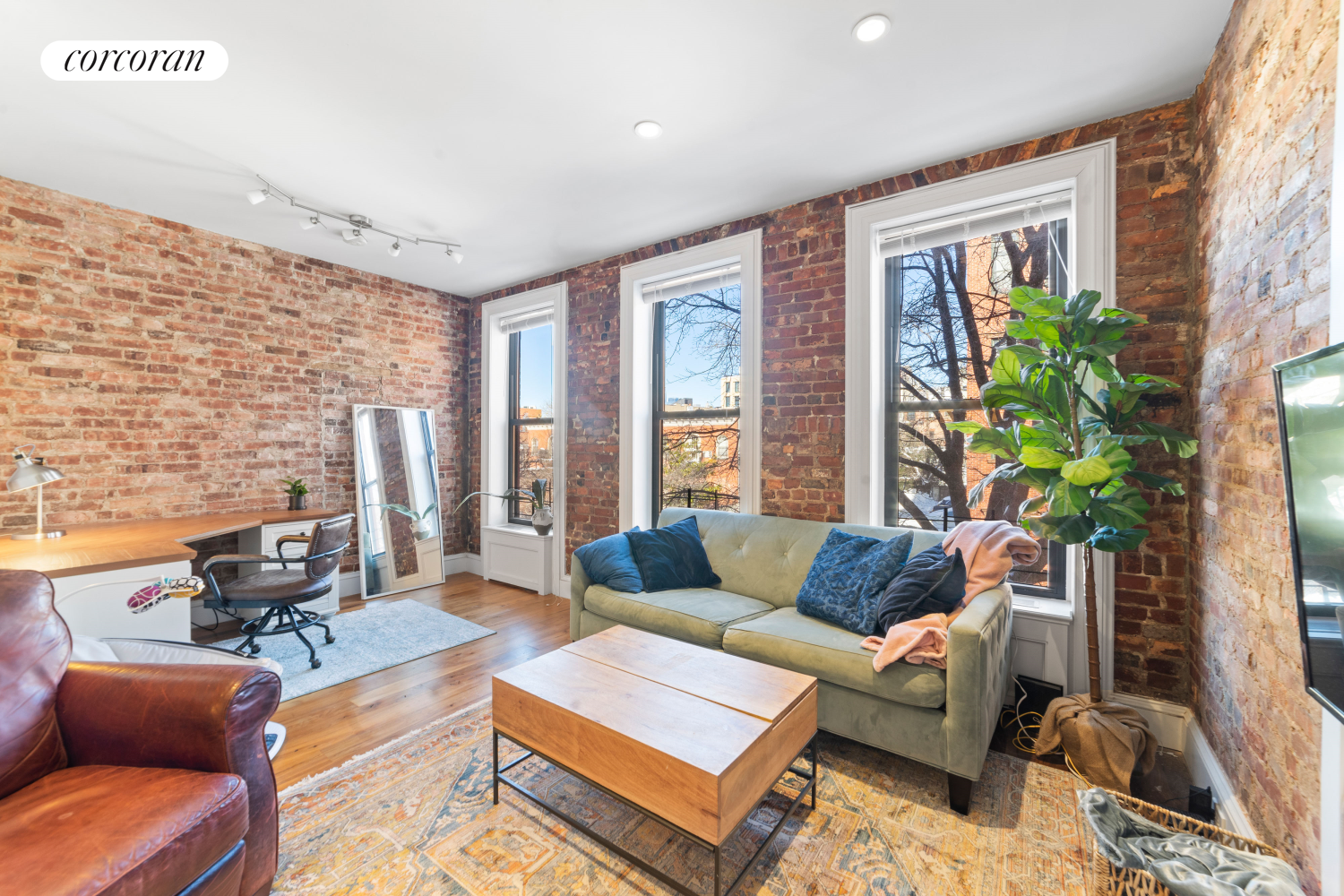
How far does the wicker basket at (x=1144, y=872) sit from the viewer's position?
4.20 feet

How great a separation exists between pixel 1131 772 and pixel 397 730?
3022 mm

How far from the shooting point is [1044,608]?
8.48 feet

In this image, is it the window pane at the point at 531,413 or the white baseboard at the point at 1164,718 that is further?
the window pane at the point at 531,413

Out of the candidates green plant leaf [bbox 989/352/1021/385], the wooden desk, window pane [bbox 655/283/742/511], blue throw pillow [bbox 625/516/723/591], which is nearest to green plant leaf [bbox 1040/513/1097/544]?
green plant leaf [bbox 989/352/1021/385]

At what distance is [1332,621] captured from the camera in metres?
0.98

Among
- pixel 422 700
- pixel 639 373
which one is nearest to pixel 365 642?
pixel 422 700

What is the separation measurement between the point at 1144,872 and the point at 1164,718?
1.42m

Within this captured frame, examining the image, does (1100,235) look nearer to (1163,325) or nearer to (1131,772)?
(1163,325)

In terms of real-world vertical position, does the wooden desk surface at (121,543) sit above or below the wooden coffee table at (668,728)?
above

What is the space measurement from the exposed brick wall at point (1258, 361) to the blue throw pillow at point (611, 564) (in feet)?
7.81

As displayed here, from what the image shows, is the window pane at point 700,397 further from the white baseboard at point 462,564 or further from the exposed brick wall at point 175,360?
the exposed brick wall at point 175,360

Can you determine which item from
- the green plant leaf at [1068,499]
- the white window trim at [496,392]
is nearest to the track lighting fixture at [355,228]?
the white window trim at [496,392]

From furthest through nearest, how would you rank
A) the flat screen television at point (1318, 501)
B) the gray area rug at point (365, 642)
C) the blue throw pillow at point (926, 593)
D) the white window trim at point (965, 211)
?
1. the gray area rug at point (365, 642)
2. the white window trim at point (965, 211)
3. the blue throw pillow at point (926, 593)
4. the flat screen television at point (1318, 501)

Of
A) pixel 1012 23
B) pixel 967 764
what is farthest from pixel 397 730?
pixel 1012 23
